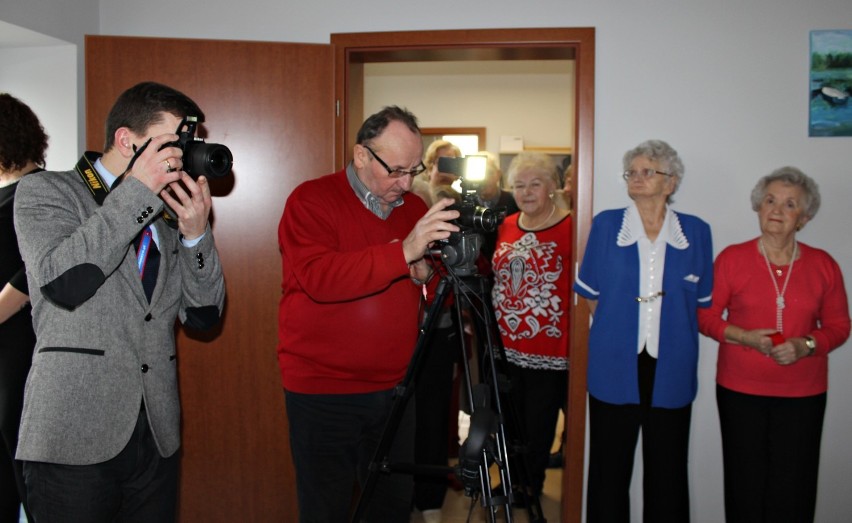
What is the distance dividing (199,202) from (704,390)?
2.23 metres

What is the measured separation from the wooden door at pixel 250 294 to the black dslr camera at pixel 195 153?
1.36 m

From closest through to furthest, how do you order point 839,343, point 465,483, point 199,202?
point 199,202
point 465,483
point 839,343

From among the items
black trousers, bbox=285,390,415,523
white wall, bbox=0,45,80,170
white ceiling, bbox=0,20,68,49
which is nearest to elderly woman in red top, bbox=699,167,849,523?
black trousers, bbox=285,390,415,523

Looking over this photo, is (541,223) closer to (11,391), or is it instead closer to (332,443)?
(332,443)

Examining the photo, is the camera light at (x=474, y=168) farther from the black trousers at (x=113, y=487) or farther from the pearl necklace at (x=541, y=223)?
the pearl necklace at (x=541, y=223)

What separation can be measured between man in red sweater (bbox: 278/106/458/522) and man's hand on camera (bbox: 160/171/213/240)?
31 cm

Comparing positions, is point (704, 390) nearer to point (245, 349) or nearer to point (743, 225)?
point (743, 225)

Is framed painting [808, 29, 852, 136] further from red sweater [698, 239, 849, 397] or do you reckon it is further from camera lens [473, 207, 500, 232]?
camera lens [473, 207, 500, 232]

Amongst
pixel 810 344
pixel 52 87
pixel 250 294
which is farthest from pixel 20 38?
pixel 810 344

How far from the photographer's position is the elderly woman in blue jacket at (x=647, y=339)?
234 centimetres

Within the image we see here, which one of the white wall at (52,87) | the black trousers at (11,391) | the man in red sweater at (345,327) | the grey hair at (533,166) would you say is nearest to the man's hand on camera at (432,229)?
the man in red sweater at (345,327)

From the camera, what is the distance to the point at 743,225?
8.89 ft

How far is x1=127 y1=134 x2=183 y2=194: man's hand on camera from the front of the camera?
4.27 ft

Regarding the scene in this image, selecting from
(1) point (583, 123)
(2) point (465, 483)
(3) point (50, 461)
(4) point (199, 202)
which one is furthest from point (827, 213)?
(3) point (50, 461)
